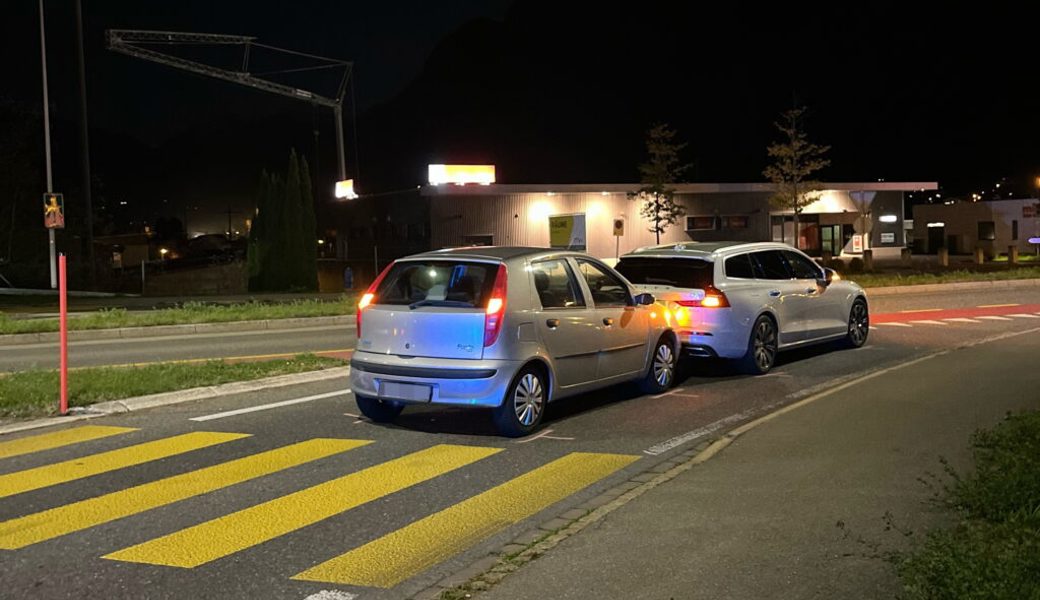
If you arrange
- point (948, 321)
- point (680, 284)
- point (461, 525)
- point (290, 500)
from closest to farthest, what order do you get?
point (461, 525) → point (290, 500) → point (680, 284) → point (948, 321)

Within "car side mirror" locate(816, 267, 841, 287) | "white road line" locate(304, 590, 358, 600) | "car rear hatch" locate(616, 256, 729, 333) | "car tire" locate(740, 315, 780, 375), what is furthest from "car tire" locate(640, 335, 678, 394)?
"white road line" locate(304, 590, 358, 600)

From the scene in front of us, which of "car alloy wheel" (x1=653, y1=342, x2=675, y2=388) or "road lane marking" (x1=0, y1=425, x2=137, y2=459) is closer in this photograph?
"road lane marking" (x1=0, y1=425, x2=137, y2=459)

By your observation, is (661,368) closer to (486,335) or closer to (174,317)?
(486,335)

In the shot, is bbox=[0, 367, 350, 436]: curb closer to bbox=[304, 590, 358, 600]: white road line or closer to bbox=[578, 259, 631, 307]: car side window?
bbox=[578, 259, 631, 307]: car side window

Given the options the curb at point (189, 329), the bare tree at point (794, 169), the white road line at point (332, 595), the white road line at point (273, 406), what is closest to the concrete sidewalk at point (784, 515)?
the white road line at point (332, 595)

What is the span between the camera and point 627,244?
50.1 meters

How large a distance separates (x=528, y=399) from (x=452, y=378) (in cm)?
78

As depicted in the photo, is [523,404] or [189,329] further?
[189,329]

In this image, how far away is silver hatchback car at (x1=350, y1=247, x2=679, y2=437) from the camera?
26.2 ft

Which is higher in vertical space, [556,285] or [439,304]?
[556,285]

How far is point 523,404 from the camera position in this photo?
829 centimetres

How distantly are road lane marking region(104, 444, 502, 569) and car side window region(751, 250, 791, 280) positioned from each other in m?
5.92

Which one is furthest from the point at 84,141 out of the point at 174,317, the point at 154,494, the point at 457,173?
the point at 154,494

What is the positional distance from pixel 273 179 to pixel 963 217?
5496 centimetres
